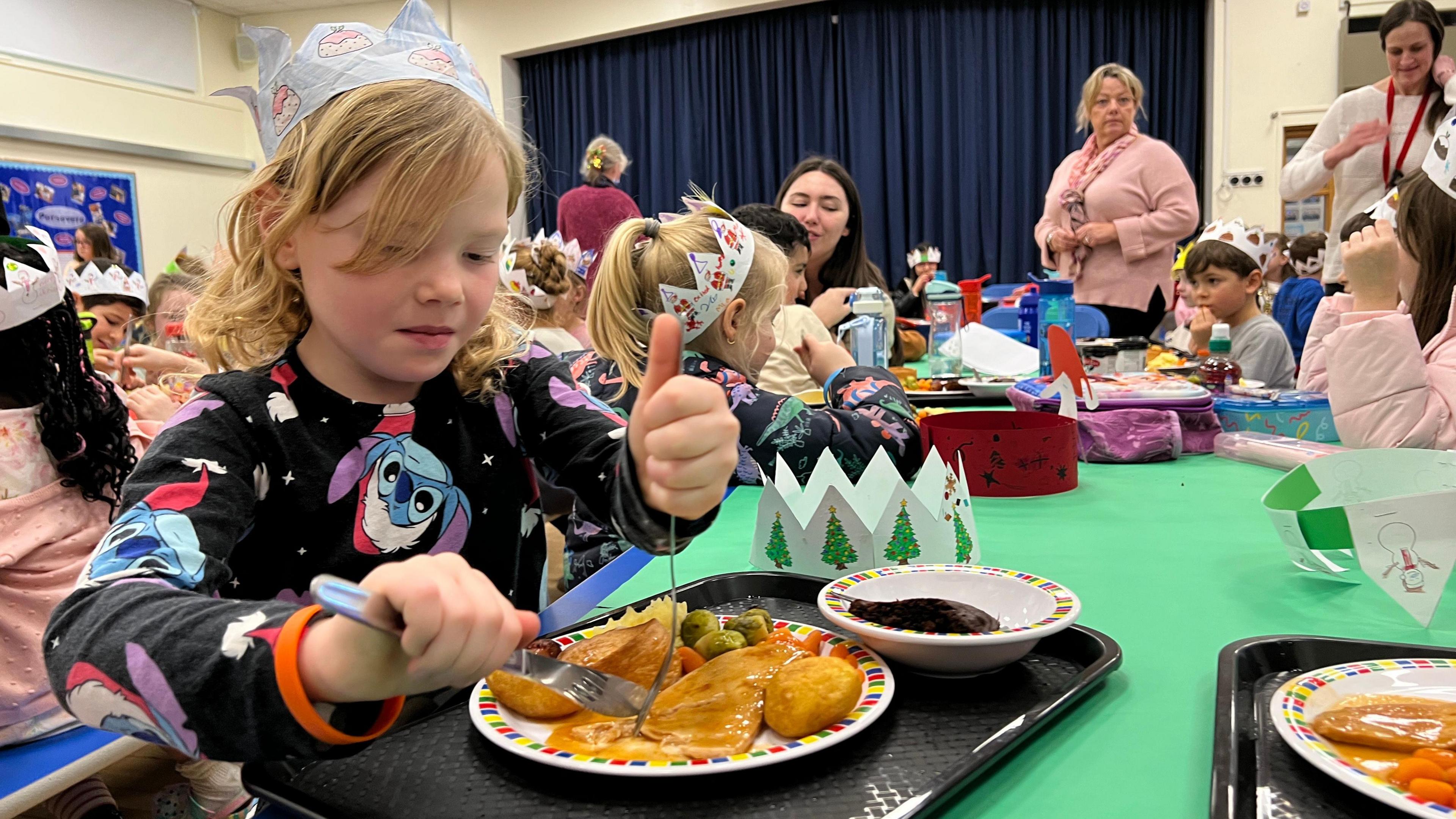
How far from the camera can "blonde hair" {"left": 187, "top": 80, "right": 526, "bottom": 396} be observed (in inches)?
31.5

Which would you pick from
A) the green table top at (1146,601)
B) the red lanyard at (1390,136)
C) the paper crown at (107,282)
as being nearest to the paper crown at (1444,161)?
the green table top at (1146,601)

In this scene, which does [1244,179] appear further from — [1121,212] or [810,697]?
[810,697]

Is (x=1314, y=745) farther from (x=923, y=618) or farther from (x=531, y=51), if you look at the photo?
(x=531, y=51)

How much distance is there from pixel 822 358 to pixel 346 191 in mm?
1116

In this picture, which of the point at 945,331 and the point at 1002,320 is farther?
the point at 1002,320

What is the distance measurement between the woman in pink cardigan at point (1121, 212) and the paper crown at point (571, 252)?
69.3 inches

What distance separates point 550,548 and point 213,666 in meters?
1.54

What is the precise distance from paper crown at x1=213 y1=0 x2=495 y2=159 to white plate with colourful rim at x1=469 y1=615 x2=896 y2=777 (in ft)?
1.82

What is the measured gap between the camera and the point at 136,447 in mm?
1787

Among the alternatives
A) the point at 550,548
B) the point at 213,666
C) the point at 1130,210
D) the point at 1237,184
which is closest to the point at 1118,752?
the point at 213,666

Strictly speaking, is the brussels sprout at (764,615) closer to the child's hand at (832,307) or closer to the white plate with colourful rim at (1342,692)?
the white plate with colourful rim at (1342,692)

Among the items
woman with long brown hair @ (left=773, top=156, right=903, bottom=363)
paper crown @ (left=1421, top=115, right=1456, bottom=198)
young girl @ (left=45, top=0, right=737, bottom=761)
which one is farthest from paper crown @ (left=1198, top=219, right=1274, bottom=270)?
young girl @ (left=45, top=0, right=737, bottom=761)

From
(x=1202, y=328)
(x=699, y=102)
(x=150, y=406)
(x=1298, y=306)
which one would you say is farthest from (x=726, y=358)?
(x=699, y=102)

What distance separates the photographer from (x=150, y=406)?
2.23 metres
